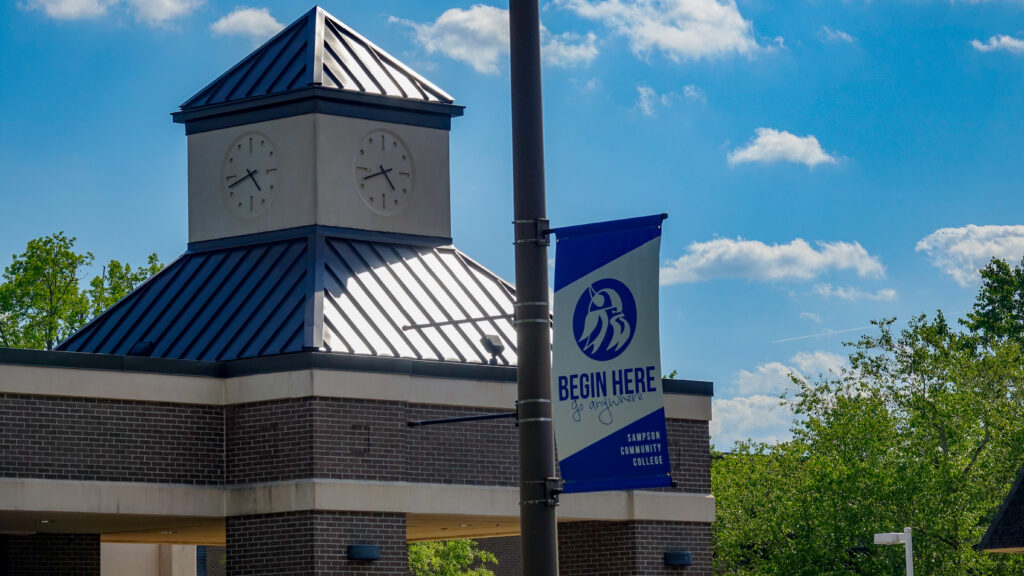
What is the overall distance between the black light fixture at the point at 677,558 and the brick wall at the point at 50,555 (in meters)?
9.16

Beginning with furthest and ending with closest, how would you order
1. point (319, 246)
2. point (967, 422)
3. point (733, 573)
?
1. point (733, 573)
2. point (967, 422)
3. point (319, 246)

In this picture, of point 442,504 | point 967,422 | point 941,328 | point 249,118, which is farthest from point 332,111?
point 941,328

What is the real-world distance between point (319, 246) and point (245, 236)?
1.86 meters

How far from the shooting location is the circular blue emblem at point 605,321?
12203 mm

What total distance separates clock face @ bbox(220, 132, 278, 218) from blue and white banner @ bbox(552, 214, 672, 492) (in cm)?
1415

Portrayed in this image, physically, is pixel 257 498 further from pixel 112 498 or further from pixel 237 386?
pixel 112 498

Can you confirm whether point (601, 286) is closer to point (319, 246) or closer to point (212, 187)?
point (319, 246)

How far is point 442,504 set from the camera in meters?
23.2

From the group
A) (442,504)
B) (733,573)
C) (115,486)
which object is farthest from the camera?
(733,573)

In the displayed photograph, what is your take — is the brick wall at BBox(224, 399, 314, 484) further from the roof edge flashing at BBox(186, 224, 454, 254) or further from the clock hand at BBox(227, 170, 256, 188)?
the clock hand at BBox(227, 170, 256, 188)

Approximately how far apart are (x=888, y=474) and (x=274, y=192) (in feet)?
74.5

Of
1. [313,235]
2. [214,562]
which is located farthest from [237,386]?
[214,562]

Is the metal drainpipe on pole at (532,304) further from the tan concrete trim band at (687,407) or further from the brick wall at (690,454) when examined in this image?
the brick wall at (690,454)

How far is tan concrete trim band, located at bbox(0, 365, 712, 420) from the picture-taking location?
2123cm
